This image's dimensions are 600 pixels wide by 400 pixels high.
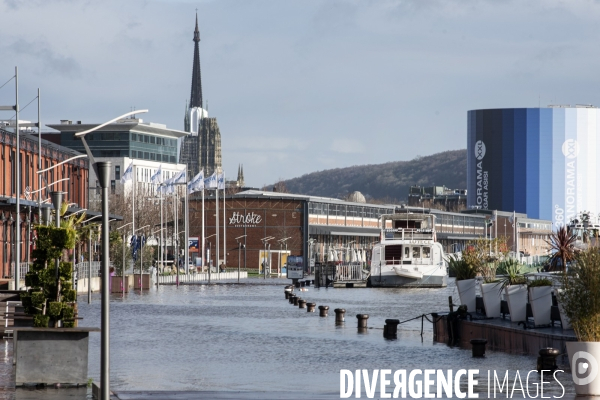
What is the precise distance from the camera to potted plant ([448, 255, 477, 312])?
114 feet

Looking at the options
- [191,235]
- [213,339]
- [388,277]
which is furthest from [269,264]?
[213,339]

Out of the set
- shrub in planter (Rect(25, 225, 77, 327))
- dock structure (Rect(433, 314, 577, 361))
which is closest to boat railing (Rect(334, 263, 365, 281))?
dock structure (Rect(433, 314, 577, 361))

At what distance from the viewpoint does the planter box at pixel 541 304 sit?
27484mm

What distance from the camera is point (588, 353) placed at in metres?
17.4

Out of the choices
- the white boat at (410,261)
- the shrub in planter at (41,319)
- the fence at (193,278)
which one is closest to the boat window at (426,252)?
the white boat at (410,261)

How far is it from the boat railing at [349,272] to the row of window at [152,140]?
8548cm

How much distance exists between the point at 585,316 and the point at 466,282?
16.7m

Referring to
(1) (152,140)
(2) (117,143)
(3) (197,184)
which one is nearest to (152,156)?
(1) (152,140)

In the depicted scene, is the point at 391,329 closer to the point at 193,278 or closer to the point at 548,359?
the point at 548,359

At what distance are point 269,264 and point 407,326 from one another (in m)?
80.3

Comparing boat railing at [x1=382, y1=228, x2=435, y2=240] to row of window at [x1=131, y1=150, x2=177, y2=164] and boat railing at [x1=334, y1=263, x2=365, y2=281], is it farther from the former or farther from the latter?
row of window at [x1=131, y1=150, x2=177, y2=164]

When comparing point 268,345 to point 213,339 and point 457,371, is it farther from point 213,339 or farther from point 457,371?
point 457,371

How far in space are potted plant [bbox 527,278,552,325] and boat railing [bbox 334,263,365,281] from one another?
228 ft

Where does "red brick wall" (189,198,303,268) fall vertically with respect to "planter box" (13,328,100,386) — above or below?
above
